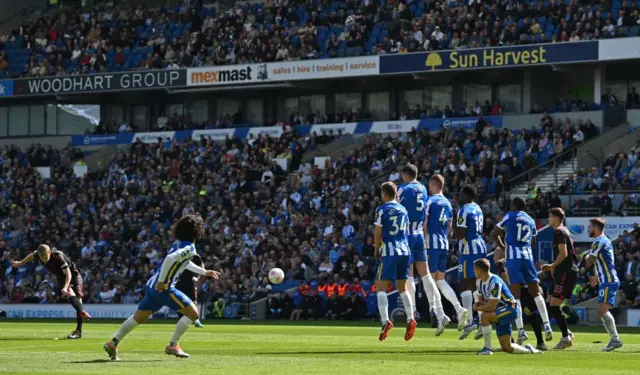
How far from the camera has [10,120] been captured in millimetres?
63656

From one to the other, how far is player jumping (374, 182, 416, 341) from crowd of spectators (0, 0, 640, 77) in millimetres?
26725

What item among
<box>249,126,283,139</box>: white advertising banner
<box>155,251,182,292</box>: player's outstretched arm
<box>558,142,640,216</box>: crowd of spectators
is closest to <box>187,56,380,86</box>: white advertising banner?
<box>249,126,283,139</box>: white advertising banner

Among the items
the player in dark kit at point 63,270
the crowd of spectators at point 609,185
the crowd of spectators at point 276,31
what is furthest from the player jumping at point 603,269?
the crowd of spectators at point 276,31

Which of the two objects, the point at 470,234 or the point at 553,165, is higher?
the point at 553,165

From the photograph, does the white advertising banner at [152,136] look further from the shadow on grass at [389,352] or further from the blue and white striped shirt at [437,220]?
the shadow on grass at [389,352]

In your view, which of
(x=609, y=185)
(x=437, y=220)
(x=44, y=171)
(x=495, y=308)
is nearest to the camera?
(x=495, y=308)

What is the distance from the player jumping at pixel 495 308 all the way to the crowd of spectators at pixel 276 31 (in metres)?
28.4

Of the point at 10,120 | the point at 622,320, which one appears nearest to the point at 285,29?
the point at 10,120

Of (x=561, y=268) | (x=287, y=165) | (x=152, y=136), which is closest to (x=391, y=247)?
(x=561, y=268)

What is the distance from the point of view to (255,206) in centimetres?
4738

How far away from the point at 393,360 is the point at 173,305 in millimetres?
3053

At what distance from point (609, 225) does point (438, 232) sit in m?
17.2

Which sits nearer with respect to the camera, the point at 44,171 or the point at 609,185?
the point at 609,185

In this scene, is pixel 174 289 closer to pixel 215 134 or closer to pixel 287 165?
pixel 287 165
